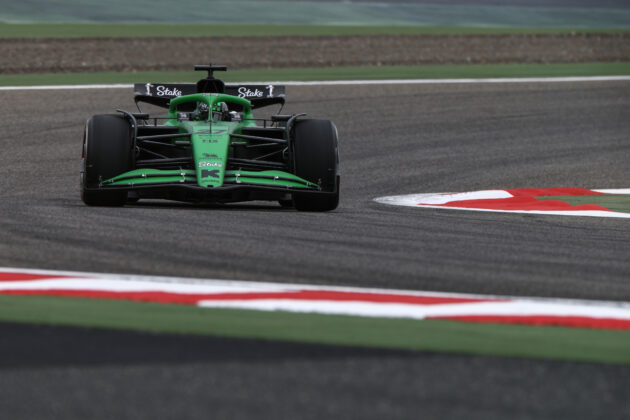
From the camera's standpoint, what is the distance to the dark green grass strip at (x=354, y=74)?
24.2 m

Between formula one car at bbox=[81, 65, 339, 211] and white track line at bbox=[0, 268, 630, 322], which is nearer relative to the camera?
white track line at bbox=[0, 268, 630, 322]

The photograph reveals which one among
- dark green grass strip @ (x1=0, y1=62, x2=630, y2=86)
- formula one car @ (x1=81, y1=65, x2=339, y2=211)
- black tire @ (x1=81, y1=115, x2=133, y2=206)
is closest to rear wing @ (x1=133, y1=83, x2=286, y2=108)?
formula one car @ (x1=81, y1=65, x2=339, y2=211)

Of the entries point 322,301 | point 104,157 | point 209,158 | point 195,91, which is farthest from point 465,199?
point 322,301

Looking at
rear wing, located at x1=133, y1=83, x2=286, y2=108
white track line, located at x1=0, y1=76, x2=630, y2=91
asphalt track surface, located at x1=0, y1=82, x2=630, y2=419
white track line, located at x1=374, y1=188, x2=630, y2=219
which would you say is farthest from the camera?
white track line, located at x1=0, y1=76, x2=630, y2=91

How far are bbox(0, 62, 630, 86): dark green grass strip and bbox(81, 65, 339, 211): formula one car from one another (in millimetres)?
12429

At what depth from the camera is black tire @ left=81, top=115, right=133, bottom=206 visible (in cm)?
1069

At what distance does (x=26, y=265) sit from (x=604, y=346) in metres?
3.58

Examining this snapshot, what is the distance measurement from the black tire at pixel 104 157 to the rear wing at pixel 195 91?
1.42 m

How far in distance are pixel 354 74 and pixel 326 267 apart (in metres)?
19.9

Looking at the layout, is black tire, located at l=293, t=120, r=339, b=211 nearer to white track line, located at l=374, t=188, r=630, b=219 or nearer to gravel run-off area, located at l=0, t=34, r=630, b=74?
white track line, located at l=374, t=188, r=630, b=219

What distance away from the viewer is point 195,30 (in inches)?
1406

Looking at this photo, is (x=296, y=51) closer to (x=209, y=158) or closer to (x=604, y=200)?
(x=604, y=200)

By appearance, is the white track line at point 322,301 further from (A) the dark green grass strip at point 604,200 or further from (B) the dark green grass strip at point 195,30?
(B) the dark green grass strip at point 195,30

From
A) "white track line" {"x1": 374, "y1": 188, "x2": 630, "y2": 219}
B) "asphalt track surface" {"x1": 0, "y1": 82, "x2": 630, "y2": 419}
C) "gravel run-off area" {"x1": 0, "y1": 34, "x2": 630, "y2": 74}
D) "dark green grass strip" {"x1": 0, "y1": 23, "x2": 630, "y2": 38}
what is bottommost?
"white track line" {"x1": 374, "y1": 188, "x2": 630, "y2": 219}
